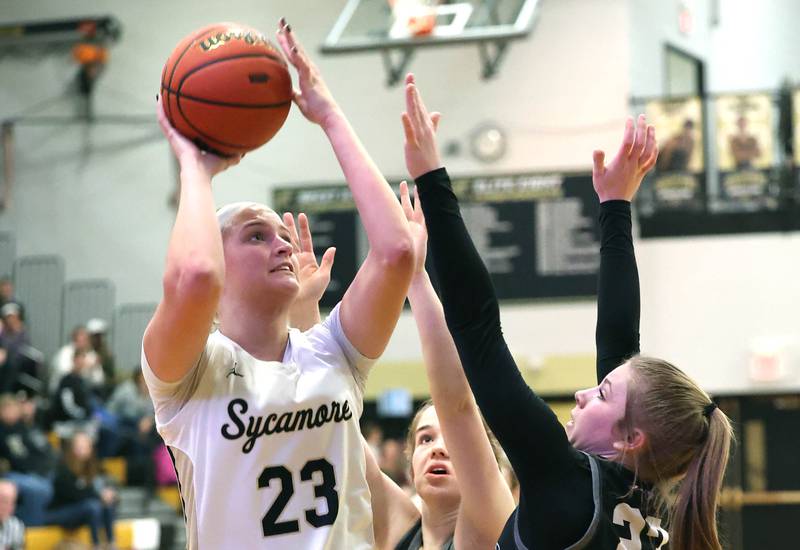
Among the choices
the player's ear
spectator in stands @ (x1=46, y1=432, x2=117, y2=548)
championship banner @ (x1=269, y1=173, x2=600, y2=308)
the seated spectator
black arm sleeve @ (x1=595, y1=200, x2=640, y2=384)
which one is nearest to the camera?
the player's ear

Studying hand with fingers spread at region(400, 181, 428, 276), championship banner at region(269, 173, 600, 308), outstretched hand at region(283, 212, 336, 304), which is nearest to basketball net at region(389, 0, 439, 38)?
championship banner at region(269, 173, 600, 308)

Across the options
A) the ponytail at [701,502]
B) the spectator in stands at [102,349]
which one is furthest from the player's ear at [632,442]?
the spectator in stands at [102,349]

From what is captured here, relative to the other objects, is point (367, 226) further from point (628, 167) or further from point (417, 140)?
point (628, 167)

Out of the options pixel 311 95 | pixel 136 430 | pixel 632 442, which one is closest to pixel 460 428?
pixel 632 442

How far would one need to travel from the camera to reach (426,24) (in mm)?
10789

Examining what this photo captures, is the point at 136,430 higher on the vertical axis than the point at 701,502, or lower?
lower

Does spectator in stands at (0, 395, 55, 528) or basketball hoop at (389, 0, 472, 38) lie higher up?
basketball hoop at (389, 0, 472, 38)

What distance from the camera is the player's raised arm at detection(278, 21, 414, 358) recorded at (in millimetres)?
2564

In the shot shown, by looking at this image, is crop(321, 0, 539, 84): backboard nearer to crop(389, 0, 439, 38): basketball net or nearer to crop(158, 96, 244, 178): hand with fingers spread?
crop(389, 0, 439, 38): basketball net

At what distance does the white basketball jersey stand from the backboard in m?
8.03

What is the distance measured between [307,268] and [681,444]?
1.13 m

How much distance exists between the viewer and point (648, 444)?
9.05ft

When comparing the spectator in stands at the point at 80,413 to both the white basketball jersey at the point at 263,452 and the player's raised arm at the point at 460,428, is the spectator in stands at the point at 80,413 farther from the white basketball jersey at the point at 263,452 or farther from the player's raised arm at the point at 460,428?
the white basketball jersey at the point at 263,452

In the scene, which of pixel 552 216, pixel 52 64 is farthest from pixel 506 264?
pixel 52 64
